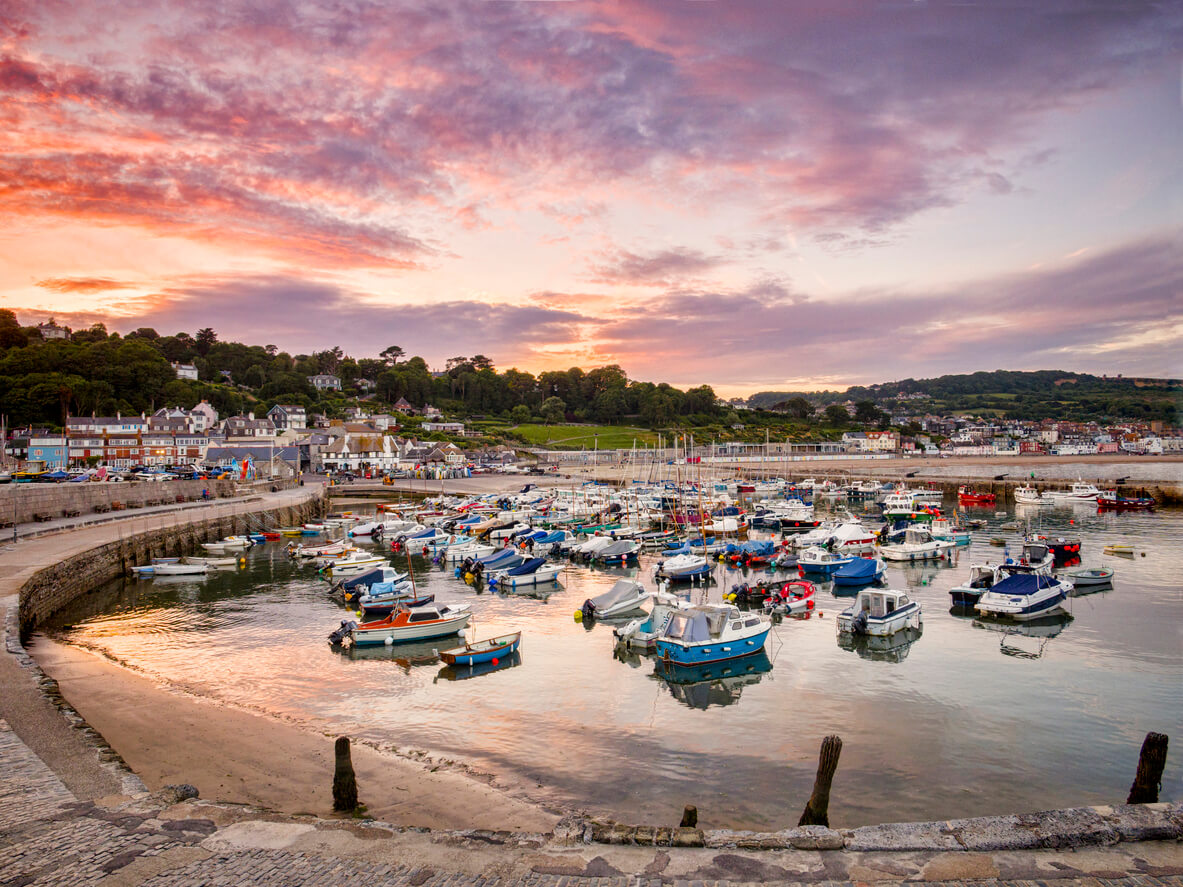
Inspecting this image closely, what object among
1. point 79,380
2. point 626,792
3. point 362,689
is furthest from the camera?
point 79,380

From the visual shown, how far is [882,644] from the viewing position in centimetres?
2238

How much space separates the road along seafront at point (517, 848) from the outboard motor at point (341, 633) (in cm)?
1227

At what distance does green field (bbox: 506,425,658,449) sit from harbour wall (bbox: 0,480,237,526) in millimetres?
80674

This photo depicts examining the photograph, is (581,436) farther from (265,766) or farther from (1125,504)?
(265,766)

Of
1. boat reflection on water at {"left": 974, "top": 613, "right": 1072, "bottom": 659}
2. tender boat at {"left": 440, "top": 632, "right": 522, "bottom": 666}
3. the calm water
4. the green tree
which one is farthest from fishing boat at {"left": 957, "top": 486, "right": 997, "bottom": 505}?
the green tree

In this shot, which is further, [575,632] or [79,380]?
[79,380]

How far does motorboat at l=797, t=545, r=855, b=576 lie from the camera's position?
1336 inches

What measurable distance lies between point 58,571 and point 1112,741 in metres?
33.9

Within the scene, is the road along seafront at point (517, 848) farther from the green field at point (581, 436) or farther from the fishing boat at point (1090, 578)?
the green field at point (581, 436)

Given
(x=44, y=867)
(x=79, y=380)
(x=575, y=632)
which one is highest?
(x=79, y=380)

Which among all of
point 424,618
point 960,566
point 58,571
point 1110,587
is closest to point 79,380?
point 58,571

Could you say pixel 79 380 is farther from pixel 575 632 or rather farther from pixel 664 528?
pixel 575 632

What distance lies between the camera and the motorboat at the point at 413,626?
2238 cm

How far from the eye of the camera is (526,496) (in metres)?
63.3
